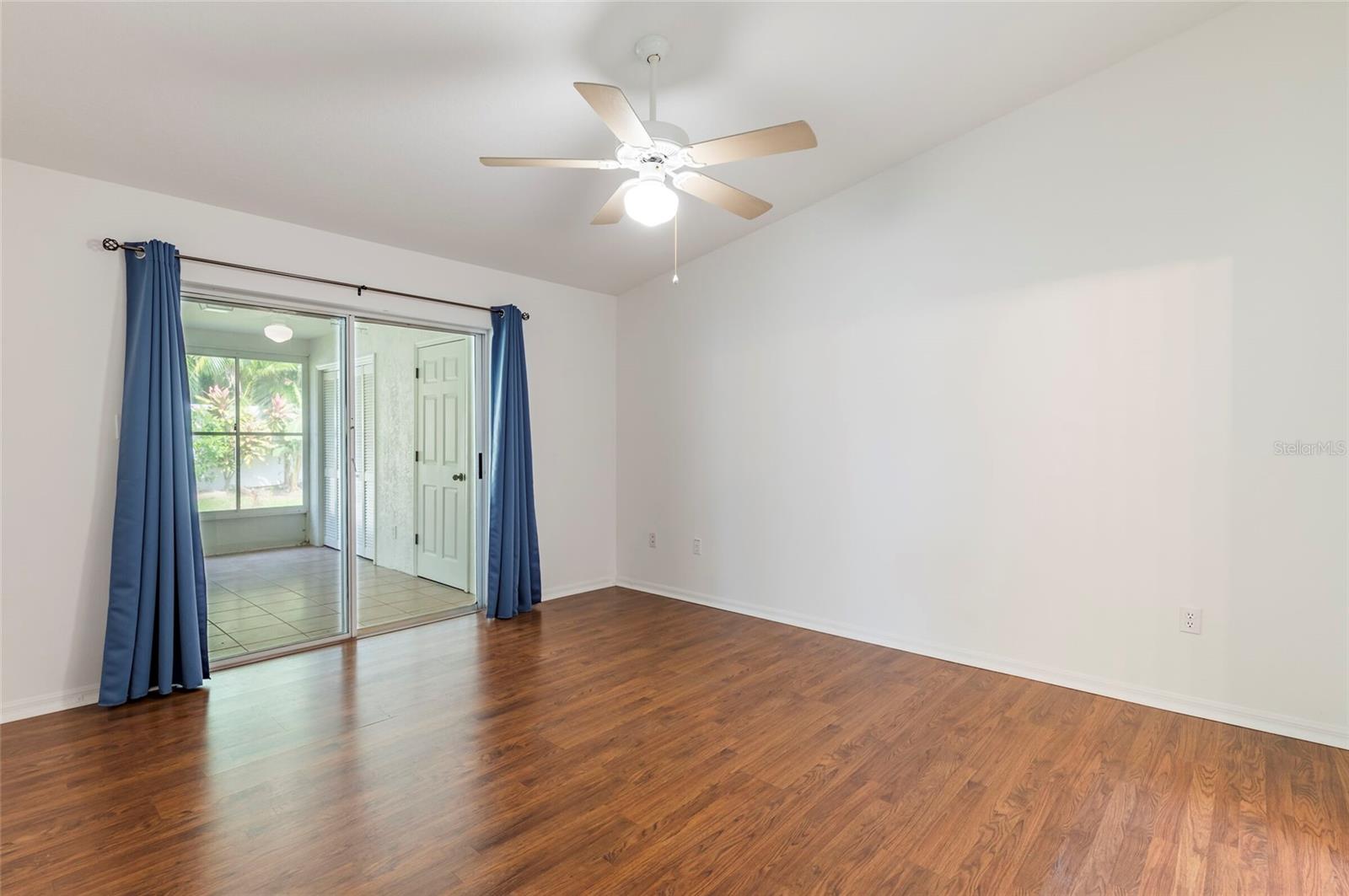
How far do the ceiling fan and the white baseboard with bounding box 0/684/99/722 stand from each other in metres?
3.17

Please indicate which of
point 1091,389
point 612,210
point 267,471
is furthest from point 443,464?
point 1091,389

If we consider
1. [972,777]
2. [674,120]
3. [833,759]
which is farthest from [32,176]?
[972,777]

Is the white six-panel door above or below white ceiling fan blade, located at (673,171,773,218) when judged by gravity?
below

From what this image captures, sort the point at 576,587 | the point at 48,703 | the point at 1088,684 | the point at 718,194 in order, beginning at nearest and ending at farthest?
the point at 718,194 → the point at 48,703 → the point at 1088,684 → the point at 576,587

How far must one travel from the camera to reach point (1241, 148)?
2.77m

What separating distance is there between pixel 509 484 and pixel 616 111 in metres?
3.06

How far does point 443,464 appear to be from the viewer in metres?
5.17

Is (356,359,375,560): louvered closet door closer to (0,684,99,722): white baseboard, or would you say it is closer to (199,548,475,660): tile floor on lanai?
(199,548,475,660): tile floor on lanai

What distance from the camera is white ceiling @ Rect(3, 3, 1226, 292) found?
2268 mm

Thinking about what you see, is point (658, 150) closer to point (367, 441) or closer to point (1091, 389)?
point (1091, 389)

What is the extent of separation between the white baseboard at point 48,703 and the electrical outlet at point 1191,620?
5228 mm

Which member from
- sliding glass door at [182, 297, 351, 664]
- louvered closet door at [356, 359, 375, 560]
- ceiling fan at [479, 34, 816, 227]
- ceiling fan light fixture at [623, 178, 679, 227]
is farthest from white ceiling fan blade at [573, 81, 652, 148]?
louvered closet door at [356, 359, 375, 560]

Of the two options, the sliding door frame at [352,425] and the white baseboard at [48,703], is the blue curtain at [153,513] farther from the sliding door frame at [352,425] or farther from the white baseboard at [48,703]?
the sliding door frame at [352,425]

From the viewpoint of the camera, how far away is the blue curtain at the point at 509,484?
4520mm
